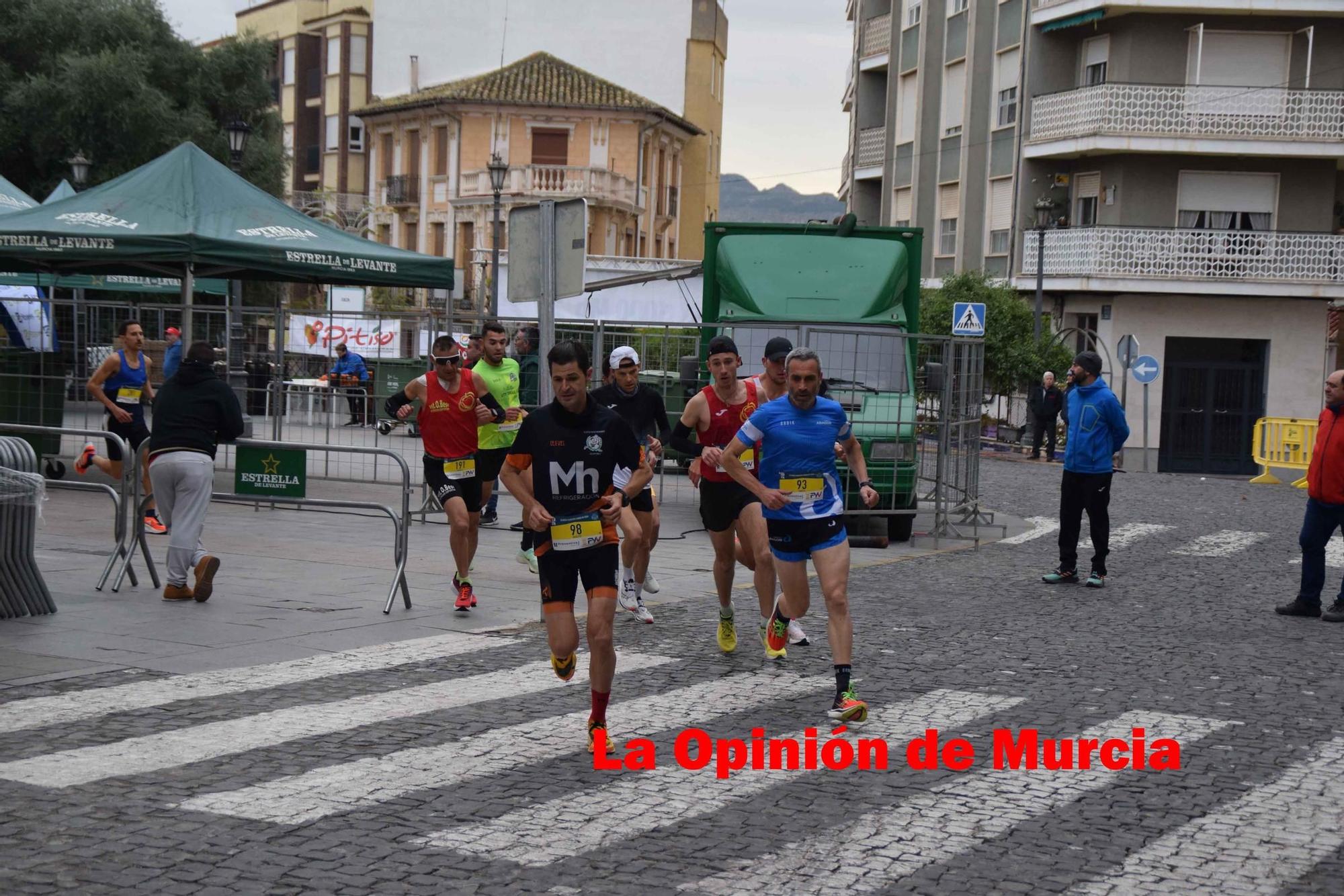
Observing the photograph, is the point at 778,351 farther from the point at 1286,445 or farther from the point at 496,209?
the point at 496,209

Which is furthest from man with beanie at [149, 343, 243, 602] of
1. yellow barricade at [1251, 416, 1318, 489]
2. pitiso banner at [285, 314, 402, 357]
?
yellow barricade at [1251, 416, 1318, 489]

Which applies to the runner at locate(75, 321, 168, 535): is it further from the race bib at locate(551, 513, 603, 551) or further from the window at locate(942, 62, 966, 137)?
the window at locate(942, 62, 966, 137)

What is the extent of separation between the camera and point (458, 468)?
11.0 m

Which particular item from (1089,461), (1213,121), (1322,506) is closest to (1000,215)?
(1213,121)

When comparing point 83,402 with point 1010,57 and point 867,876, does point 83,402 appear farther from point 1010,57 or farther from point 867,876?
point 1010,57

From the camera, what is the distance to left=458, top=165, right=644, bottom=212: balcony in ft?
200

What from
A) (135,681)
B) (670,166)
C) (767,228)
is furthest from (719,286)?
(670,166)

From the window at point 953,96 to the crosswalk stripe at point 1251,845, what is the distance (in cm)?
3871

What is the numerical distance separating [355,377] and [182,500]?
29.5 ft

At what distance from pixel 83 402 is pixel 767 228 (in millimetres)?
7892

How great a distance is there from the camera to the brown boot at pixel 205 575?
10633 mm

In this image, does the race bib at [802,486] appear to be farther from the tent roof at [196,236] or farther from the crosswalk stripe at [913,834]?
the tent roof at [196,236]

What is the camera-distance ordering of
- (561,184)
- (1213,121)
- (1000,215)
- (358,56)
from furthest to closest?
(358,56)
(561,184)
(1000,215)
(1213,121)

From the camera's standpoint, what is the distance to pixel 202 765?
21.7 ft
